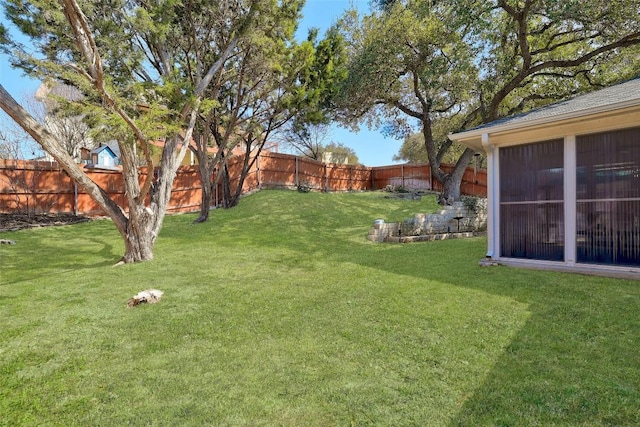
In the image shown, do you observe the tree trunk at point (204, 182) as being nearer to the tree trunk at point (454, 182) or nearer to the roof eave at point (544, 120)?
the roof eave at point (544, 120)

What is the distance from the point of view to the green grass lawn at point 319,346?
2104 millimetres

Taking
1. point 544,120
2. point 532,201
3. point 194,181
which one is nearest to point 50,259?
point 194,181

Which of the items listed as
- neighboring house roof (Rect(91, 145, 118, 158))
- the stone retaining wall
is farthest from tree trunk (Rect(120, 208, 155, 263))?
neighboring house roof (Rect(91, 145, 118, 158))

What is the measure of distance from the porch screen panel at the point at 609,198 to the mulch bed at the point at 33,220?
13.1 meters

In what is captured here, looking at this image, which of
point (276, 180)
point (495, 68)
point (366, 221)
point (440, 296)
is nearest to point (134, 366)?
point (440, 296)

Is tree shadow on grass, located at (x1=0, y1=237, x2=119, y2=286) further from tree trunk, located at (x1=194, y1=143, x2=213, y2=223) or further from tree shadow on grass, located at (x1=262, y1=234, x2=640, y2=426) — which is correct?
tree shadow on grass, located at (x1=262, y1=234, x2=640, y2=426)

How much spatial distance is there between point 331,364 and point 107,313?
276 cm

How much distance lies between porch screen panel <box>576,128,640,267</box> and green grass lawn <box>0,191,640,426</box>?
0.54 meters

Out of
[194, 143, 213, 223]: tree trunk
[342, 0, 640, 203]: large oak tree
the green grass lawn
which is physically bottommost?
the green grass lawn

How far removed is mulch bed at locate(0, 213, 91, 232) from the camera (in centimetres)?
976

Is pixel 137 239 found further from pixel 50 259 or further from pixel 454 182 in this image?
pixel 454 182

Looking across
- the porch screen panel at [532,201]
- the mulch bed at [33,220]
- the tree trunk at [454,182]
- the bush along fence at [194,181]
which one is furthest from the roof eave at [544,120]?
the mulch bed at [33,220]

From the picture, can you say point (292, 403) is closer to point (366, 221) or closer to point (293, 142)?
point (366, 221)

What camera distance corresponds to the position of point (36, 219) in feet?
34.5
